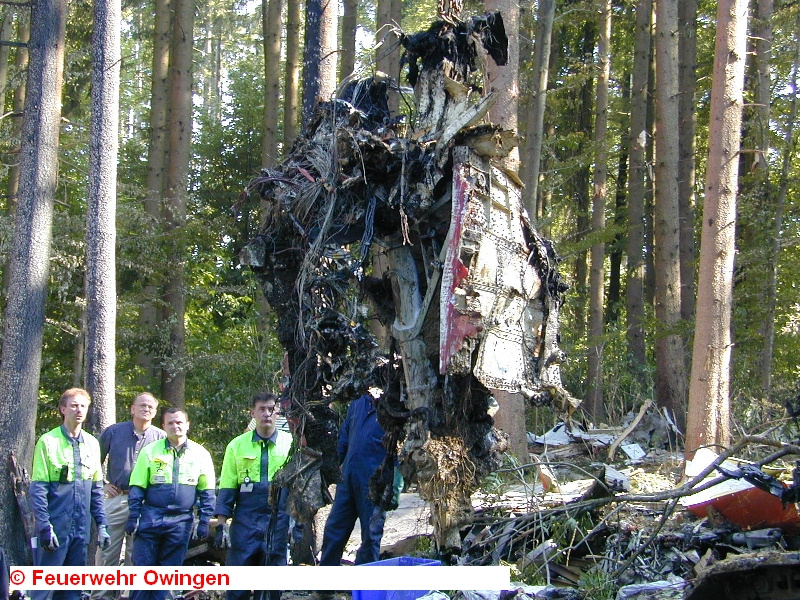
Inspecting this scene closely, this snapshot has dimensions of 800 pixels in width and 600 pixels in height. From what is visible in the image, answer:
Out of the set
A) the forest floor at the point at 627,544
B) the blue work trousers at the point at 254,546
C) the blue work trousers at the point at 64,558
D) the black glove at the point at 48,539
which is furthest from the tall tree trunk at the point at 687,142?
the black glove at the point at 48,539

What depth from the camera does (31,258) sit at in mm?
11016

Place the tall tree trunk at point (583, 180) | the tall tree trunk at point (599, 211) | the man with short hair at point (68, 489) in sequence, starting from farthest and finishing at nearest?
the tall tree trunk at point (583, 180) → the tall tree trunk at point (599, 211) → the man with short hair at point (68, 489)

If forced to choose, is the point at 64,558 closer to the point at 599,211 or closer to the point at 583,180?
the point at 599,211

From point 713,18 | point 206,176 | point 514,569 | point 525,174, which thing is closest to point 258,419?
point 514,569

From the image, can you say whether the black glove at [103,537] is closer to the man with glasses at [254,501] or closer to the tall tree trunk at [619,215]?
the man with glasses at [254,501]

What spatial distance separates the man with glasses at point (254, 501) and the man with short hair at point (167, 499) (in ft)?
0.75

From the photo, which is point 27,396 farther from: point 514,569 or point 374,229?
point 514,569

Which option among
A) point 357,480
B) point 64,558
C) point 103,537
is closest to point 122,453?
point 103,537

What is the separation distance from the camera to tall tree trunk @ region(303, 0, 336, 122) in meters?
9.90

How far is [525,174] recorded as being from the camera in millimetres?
15172

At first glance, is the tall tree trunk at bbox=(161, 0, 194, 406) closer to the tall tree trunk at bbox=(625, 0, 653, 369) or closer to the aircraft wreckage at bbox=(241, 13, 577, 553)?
the aircraft wreckage at bbox=(241, 13, 577, 553)

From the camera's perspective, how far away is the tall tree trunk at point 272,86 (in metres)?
18.5

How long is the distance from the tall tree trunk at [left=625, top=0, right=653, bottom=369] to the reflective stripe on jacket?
14086 mm

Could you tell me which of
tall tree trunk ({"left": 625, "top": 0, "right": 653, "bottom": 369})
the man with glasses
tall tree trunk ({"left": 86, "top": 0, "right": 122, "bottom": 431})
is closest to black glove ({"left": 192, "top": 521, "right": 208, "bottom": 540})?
the man with glasses
